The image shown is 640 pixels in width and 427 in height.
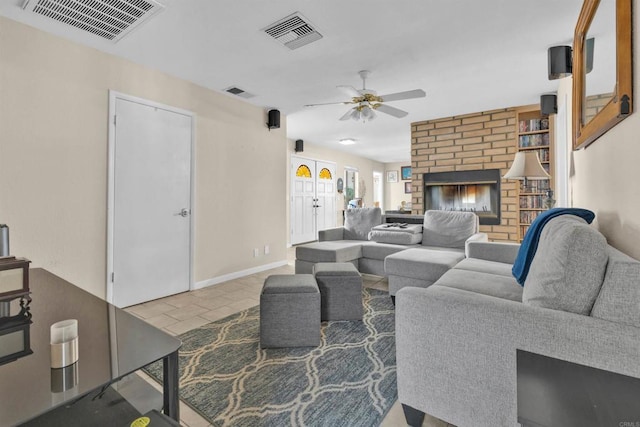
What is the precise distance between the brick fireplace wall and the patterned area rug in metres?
3.52

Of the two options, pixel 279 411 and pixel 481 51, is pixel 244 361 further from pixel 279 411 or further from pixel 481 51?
pixel 481 51

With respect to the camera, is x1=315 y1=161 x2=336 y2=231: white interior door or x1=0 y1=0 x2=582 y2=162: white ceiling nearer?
x1=0 y1=0 x2=582 y2=162: white ceiling

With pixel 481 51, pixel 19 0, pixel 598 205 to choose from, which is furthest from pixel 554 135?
pixel 19 0

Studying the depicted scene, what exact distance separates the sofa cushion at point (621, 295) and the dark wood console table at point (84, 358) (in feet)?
4.23

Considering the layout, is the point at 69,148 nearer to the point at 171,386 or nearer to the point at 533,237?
the point at 171,386

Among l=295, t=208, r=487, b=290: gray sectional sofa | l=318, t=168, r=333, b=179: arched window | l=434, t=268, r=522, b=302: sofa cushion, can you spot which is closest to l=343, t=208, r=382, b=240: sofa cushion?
l=295, t=208, r=487, b=290: gray sectional sofa

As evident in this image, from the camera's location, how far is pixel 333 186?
8.10 m

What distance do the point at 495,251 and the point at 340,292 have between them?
1464mm

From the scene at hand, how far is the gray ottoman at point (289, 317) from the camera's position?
6.58 ft

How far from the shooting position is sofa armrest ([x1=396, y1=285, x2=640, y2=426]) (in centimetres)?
93

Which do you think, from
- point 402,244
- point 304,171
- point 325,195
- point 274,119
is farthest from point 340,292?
point 325,195

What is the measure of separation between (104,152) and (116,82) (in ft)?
2.19

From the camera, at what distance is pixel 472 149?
200 inches

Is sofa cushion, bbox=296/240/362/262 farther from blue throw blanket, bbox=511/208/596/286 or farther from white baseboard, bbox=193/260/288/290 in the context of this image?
blue throw blanket, bbox=511/208/596/286
